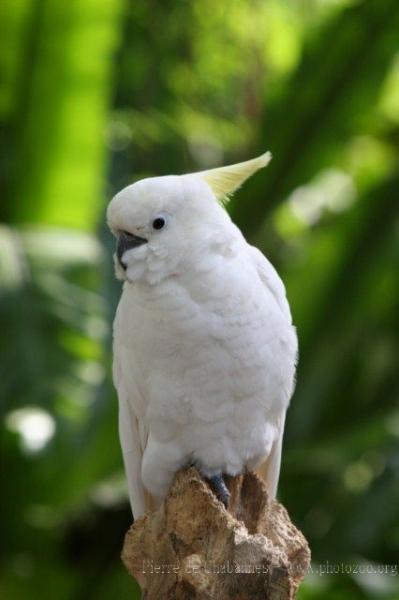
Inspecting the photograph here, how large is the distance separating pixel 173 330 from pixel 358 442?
184 centimetres

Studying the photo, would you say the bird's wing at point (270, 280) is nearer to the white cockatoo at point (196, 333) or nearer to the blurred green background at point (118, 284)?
the white cockatoo at point (196, 333)

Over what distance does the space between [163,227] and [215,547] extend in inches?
22.9

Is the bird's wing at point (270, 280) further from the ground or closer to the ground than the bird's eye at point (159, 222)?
closer to the ground

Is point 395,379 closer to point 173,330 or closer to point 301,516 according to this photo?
point 301,516

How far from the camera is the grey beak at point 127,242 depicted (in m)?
1.86

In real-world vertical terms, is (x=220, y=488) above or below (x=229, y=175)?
below

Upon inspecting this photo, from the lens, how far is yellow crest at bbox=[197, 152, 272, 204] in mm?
1977

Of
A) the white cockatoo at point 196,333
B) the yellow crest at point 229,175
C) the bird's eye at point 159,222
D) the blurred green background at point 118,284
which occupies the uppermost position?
the yellow crest at point 229,175

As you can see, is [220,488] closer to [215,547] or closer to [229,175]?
[215,547]

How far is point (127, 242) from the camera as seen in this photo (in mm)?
1860

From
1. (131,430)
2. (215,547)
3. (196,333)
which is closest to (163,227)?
(196,333)

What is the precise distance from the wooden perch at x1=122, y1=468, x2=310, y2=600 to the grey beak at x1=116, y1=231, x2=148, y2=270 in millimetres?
452

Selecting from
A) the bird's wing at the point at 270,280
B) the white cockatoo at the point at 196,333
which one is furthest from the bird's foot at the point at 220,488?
the bird's wing at the point at 270,280

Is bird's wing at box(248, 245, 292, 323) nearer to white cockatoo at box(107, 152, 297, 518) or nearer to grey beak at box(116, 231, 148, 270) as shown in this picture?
white cockatoo at box(107, 152, 297, 518)
